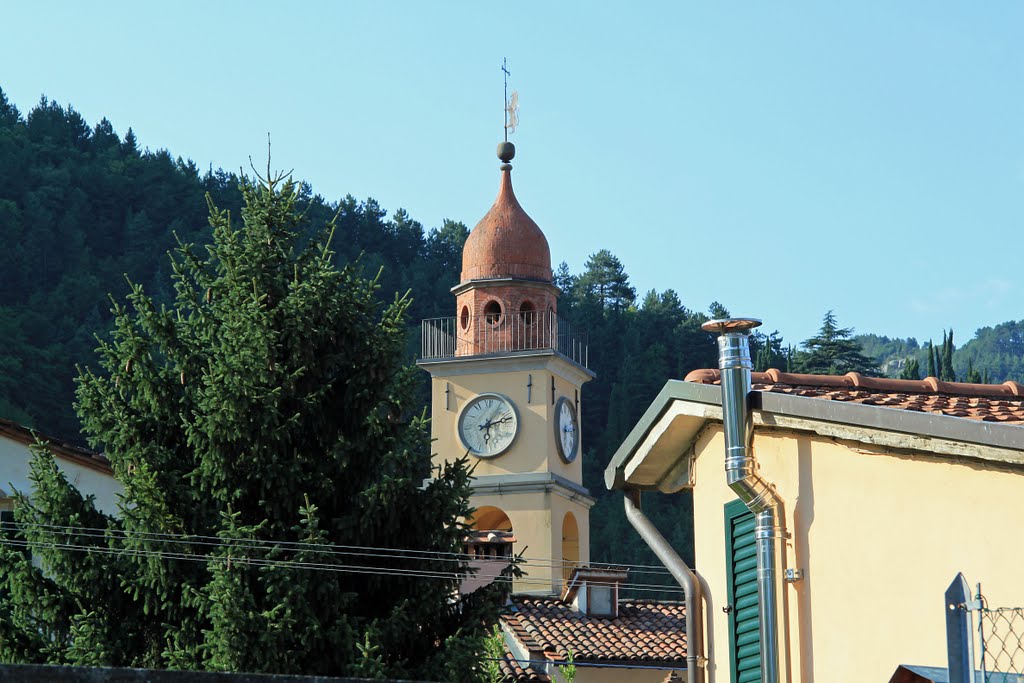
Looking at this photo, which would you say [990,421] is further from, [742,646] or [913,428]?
[742,646]

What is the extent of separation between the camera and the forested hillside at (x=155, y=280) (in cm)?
6475

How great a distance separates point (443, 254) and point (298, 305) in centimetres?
7291

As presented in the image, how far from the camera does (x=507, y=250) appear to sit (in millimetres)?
46500

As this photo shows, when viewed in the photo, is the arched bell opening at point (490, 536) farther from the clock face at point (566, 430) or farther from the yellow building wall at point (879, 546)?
the yellow building wall at point (879, 546)

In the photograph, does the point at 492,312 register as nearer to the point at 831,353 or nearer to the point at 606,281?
the point at 831,353

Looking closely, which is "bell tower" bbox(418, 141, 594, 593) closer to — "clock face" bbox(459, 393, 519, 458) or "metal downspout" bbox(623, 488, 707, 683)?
"clock face" bbox(459, 393, 519, 458)

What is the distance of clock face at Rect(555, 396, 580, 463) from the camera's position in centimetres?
4428

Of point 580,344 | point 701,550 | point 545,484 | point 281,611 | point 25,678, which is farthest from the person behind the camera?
point 580,344

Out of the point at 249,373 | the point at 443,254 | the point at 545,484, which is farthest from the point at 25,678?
the point at 443,254

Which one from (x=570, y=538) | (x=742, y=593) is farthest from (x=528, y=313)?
(x=742, y=593)

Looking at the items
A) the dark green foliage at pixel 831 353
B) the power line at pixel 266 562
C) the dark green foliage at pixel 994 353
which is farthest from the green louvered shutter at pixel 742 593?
the dark green foliage at pixel 994 353

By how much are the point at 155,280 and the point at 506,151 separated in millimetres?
28880

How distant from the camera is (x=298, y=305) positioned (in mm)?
16906

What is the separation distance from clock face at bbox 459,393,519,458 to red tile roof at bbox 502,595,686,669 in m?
12.9
